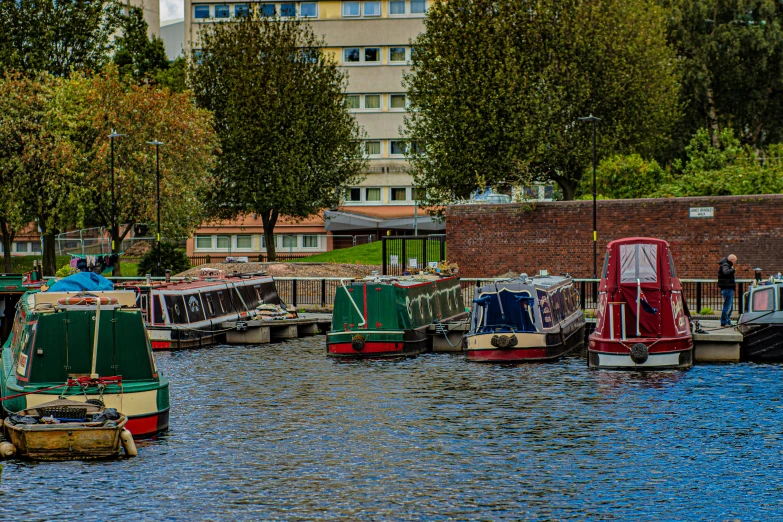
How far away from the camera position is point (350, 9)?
94.1 meters

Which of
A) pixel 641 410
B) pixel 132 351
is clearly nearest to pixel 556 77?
pixel 641 410

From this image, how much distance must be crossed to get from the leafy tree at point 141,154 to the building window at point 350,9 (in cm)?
2972

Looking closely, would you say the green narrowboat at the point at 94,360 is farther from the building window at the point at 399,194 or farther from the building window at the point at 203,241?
the building window at the point at 399,194

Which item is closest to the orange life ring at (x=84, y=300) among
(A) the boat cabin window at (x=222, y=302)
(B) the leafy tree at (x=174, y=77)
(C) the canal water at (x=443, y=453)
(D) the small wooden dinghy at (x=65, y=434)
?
(D) the small wooden dinghy at (x=65, y=434)

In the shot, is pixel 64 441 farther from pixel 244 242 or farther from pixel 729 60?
pixel 244 242

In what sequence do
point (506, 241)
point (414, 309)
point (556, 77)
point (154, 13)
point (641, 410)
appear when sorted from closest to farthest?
1. point (641, 410)
2. point (414, 309)
3. point (506, 241)
4. point (556, 77)
5. point (154, 13)

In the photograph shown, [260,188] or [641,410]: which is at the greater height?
[260,188]

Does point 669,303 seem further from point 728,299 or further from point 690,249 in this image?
point 690,249

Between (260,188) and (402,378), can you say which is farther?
(260,188)

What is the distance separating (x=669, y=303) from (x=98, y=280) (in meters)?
15.1

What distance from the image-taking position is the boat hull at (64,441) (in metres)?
19.4

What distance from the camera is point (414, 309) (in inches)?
1458

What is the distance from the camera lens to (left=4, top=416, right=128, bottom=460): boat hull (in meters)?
19.4

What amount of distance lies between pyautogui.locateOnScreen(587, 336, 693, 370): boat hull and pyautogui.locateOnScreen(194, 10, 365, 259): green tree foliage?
44173mm
